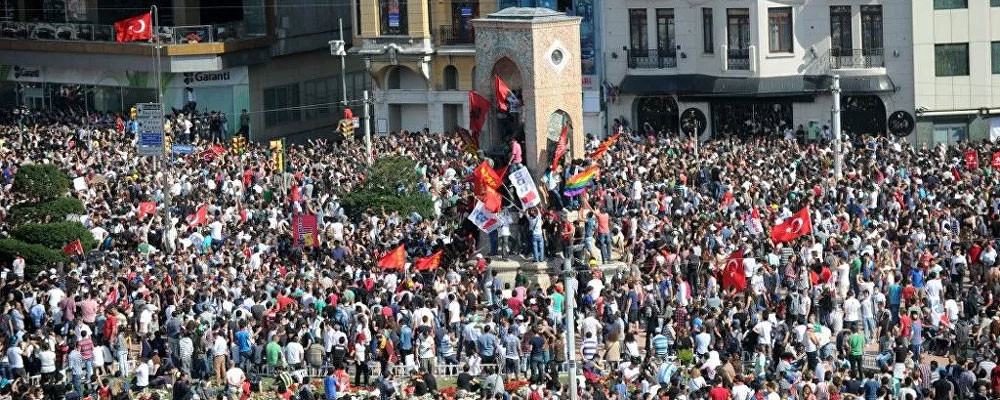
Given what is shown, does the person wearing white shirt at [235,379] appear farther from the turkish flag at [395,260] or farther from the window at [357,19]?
the window at [357,19]

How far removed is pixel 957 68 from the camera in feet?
236

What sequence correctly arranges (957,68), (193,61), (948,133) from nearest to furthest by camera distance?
(957,68), (948,133), (193,61)

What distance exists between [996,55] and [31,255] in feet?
97.6

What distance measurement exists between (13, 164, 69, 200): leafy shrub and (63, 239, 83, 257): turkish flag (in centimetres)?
381

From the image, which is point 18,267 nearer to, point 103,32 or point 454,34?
point 454,34

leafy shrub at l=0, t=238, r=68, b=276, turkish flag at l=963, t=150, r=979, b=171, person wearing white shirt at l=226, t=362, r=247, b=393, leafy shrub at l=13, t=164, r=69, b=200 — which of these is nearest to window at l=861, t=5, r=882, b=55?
turkish flag at l=963, t=150, r=979, b=171

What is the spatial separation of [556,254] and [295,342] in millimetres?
8690

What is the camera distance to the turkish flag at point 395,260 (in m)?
50.4

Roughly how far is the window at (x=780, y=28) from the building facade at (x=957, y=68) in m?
3.78

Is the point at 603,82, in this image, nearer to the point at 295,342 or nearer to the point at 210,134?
the point at 210,134

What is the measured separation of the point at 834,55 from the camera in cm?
7338

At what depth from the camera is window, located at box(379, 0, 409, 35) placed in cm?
7862

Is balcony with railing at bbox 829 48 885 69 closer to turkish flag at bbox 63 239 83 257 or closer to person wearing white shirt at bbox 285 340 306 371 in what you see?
turkish flag at bbox 63 239 83 257

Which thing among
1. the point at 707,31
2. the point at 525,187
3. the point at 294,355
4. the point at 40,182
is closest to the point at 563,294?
the point at 525,187
